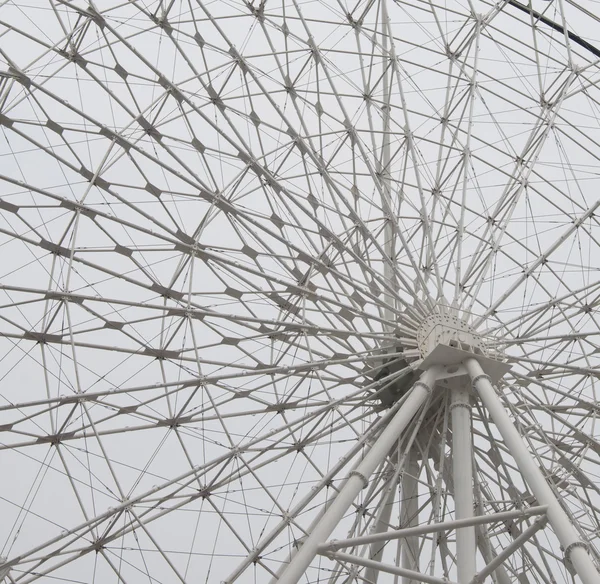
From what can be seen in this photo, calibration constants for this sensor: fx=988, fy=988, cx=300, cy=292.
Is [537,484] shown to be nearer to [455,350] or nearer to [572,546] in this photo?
[572,546]

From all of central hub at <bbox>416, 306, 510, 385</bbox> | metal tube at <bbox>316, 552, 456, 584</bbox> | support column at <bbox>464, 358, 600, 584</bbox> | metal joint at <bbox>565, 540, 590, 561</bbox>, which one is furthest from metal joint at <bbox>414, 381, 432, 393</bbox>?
metal joint at <bbox>565, 540, 590, 561</bbox>

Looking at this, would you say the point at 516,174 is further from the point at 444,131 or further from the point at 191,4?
the point at 191,4

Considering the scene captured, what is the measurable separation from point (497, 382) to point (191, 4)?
14480 millimetres

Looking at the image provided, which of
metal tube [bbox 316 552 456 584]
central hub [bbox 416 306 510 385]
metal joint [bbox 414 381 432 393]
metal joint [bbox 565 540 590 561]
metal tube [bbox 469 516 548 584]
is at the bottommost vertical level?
metal joint [bbox 565 540 590 561]

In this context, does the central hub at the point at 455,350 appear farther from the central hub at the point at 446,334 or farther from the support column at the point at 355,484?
the support column at the point at 355,484

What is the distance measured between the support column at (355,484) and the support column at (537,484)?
1.32m

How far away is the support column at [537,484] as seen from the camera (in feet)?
58.2

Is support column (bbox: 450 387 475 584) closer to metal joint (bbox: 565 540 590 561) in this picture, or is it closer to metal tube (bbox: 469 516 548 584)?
metal tube (bbox: 469 516 548 584)

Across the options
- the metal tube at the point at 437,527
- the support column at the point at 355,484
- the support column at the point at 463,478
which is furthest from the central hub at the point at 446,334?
the metal tube at the point at 437,527

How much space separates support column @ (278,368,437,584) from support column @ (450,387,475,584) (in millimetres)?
902

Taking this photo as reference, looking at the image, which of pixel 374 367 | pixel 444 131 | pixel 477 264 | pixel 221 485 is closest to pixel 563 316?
pixel 477 264

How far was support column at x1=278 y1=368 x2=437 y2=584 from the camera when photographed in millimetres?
20125

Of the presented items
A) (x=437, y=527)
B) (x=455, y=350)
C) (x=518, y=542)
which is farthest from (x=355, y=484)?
(x=455, y=350)

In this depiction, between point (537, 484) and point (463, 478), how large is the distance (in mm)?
3716
